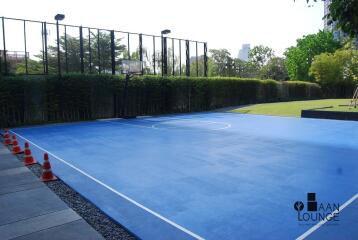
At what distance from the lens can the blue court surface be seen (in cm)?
355

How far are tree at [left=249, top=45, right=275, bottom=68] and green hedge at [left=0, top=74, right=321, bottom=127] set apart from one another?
115 ft

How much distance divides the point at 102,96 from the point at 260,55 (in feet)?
154

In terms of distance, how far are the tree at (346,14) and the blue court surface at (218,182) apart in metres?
2.09

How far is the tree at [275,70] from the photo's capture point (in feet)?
181

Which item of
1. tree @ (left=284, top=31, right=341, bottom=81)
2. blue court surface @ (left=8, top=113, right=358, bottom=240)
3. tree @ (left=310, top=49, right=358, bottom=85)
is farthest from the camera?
tree @ (left=284, top=31, right=341, bottom=81)

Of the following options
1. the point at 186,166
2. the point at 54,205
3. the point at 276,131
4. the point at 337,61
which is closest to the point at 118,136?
the point at 186,166

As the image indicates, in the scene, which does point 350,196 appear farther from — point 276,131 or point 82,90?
point 82,90

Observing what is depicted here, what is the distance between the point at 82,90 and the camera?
1647cm

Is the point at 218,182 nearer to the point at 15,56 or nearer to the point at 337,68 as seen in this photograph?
the point at 15,56

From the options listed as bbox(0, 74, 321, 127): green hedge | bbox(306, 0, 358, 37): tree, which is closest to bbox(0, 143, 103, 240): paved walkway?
bbox(306, 0, 358, 37): tree

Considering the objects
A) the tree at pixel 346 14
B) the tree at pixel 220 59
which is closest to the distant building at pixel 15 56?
the tree at pixel 346 14

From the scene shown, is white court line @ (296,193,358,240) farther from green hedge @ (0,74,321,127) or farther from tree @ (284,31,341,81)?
tree @ (284,31,341,81)

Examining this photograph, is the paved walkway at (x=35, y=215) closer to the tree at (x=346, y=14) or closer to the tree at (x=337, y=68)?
the tree at (x=346, y=14)

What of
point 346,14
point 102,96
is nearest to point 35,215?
point 346,14
